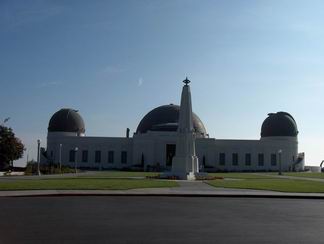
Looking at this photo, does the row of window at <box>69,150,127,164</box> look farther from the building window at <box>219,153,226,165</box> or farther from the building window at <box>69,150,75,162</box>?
the building window at <box>219,153,226,165</box>

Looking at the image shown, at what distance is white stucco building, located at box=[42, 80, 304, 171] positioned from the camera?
91062 millimetres

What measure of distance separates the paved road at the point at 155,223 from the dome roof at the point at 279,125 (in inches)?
3220

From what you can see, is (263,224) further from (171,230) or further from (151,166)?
(151,166)

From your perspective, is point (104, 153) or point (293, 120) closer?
point (104, 153)

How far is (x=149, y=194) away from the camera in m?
24.1

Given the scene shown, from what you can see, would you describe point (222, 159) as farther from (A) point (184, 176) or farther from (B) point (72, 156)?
(A) point (184, 176)

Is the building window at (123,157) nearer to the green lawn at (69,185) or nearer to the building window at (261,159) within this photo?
the building window at (261,159)

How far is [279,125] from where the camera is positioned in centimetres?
9881

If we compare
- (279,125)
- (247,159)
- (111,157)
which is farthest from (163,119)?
(279,125)

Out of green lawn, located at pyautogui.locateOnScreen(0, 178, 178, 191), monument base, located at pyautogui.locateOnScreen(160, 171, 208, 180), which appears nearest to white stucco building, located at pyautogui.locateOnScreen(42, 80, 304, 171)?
monument base, located at pyautogui.locateOnScreen(160, 171, 208, 180)

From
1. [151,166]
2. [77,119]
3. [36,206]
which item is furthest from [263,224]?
[77,119]

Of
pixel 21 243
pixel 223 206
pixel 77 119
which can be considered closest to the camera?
pixel 21 243

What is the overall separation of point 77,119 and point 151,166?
22.4 m

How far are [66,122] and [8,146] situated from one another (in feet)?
118
